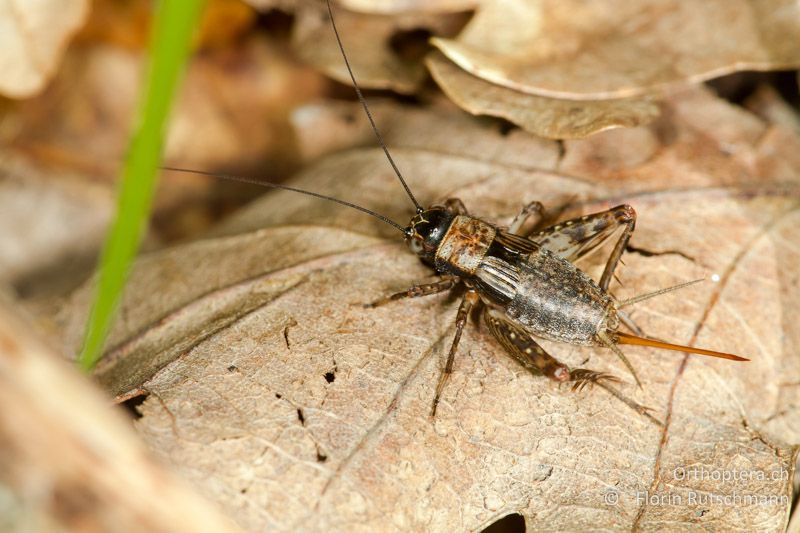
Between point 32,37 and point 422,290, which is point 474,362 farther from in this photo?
point 32,37

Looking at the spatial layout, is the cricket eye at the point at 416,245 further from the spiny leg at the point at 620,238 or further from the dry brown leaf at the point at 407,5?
the dry brown leaf at the point at 407,5

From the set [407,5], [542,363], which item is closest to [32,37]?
[407,5]

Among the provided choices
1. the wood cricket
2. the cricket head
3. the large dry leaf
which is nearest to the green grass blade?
the large dry leaf

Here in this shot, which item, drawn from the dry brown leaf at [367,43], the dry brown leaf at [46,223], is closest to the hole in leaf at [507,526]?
the dry brown leaf at [367,43]

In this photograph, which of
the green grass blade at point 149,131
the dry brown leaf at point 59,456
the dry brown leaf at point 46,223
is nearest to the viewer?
the dry brown leaf at point 59,456

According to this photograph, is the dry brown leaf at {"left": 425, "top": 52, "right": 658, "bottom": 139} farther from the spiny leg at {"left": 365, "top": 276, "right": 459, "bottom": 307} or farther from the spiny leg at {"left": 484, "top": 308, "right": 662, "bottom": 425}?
the spiny leg at {"left": 484, "top": 308, "right": 662, "bottom": 425}
